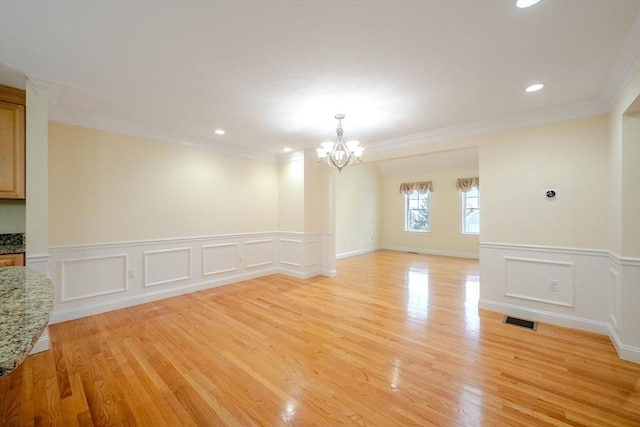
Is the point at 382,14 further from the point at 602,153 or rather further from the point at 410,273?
the point at 410,273

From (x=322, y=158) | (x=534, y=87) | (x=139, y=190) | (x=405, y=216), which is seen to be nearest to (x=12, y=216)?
(x=139, y=190)

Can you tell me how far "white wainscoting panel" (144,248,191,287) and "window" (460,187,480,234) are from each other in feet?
23.5

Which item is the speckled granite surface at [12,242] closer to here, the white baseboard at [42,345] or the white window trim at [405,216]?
the white baseboard at [42,345]

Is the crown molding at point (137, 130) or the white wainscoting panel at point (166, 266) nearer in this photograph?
the crown molding at point (137, 130)

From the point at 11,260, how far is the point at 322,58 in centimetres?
339

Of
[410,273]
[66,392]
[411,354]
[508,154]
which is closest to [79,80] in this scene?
[66,392]

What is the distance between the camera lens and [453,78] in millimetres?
2455

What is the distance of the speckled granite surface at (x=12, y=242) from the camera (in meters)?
2.61

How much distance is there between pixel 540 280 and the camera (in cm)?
327

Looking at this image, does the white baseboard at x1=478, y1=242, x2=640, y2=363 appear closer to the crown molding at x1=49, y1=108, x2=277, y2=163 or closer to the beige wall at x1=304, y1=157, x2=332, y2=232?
the beige wall at x1=304, y1=157, x2=332, y2=232

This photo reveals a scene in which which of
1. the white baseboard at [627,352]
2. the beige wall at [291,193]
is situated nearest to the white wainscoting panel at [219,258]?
the beige wall at [291,193]

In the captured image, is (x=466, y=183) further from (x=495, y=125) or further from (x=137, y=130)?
(x=137, y=130)

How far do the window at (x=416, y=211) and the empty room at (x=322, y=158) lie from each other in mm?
3847

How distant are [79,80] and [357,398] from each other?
145 inches
